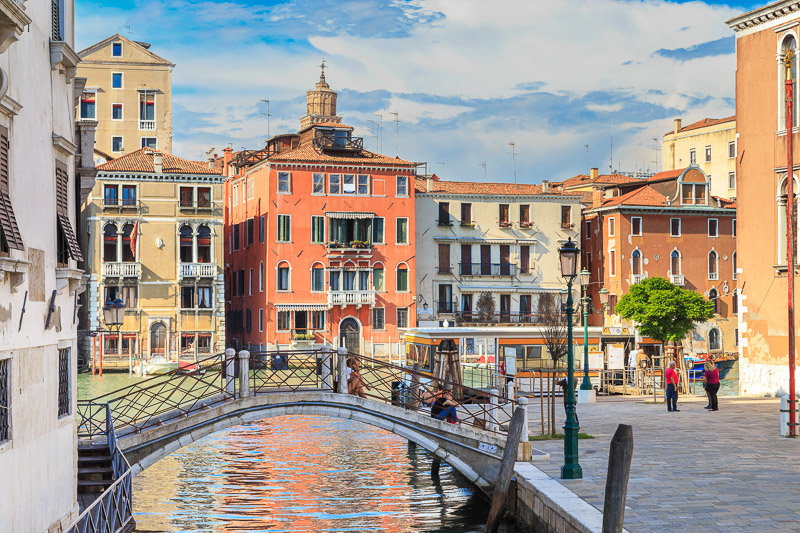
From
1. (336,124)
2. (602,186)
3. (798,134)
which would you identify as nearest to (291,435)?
(798,134)

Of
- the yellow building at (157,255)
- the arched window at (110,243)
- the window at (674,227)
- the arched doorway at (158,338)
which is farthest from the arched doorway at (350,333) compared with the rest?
the window at (674,227)

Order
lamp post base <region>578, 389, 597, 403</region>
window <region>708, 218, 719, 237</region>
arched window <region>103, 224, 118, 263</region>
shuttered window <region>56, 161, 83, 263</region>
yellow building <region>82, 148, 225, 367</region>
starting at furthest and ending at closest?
window <region>708, 218, 719, 237</region>, arched window <region>103, 224, 118, 263</region>, yellow building <region>82, 148, 225, 367</region>, lamp post base <region>578, 389, 597, 403</region>, shuttered window <region>56, 161, 83, 263</region>

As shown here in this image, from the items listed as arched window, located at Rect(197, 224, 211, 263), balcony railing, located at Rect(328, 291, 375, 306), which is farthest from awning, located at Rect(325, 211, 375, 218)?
arched window, located at Rect(197, 224, 211, 263)

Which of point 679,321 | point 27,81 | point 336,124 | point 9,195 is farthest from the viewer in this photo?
point 336,124

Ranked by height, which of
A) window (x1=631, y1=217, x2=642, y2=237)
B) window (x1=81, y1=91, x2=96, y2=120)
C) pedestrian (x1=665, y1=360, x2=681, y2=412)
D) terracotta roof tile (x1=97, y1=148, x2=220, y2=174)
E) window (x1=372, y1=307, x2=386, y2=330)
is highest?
window (x1=81, y1=91, x2=96, y2=120)

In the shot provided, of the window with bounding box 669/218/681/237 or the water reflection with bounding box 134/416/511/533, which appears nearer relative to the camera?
the water reflection with bounding box 134/416/511/533

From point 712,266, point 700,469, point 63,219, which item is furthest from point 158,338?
point 63,219

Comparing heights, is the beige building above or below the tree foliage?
above

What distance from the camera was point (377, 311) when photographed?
5612 cm

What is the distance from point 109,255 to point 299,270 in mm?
9360

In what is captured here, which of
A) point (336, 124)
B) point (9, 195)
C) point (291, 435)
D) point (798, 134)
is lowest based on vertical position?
point (291, 435)

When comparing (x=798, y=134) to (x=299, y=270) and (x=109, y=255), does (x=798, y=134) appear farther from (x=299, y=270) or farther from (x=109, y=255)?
(x=109, y=255)

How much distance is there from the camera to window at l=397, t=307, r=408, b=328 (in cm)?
5650

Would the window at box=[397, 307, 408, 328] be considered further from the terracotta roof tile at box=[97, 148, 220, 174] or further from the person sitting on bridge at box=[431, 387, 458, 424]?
the person sitting on bridge at box=[431, 387, 458, 424]
